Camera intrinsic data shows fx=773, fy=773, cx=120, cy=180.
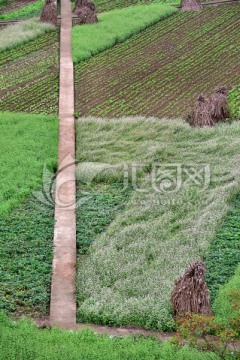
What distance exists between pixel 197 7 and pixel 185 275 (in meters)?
21.5

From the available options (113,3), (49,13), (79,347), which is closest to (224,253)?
(79,347)

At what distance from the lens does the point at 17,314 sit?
14.7 meters

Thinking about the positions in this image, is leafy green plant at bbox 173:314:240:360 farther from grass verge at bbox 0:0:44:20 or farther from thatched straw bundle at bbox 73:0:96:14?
grass verge at bbox 0:0:44:20

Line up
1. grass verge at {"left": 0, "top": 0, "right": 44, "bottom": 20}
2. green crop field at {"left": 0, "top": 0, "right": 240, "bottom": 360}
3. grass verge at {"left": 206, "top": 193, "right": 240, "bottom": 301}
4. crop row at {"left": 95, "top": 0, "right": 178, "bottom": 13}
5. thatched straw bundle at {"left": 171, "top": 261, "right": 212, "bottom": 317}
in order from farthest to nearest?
1. crop row at {"left": 95, "top": 0, "right": 178, "bottom": 13}
2. grass verge at {"left": 0, "top": 0, "right": 44, "bottom": 20}
3. grass verge at {"left": 206, "top": 193, "right": 240, "bottom": 301}
4. thatched straw bundle at {"left": 171, "top": 261, "right": 212, "bottom": 317}
5. green crop field at {"left": 0, "top": 0, "right": 240, "bottom": 360}

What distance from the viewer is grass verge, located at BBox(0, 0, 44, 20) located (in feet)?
107

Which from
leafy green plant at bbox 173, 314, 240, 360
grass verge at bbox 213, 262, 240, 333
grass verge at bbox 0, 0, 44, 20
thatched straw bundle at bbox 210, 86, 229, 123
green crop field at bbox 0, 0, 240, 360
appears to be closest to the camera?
leafy green plant at bbox 173, 314, 240, 360

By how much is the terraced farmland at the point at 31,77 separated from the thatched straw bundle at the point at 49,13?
0.81m

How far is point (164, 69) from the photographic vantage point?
90.4 ft

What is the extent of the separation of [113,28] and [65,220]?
14.7 metres

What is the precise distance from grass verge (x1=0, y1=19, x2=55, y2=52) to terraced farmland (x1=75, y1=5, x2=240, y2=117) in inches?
129

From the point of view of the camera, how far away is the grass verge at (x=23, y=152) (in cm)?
1883

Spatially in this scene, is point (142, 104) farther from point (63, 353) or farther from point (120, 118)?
point (63, 353)

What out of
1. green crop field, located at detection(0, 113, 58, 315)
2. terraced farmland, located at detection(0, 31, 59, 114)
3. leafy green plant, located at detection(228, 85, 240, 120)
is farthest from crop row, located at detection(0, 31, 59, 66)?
leafy green plant, located at detection(228, 85, 240, 120)

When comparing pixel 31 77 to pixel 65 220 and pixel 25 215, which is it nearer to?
pixel 25 215
